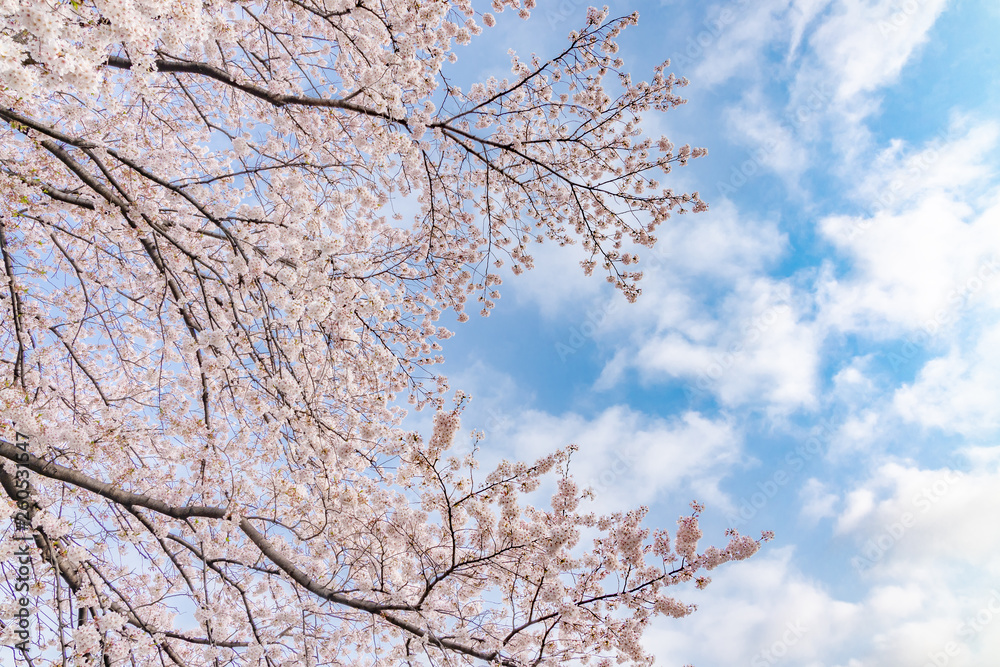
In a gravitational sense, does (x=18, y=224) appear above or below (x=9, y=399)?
above

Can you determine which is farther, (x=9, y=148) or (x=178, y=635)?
(x=9, y=148)

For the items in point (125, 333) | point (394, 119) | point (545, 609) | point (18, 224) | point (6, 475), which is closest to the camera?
point (545, 609)

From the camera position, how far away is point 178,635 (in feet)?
14.4

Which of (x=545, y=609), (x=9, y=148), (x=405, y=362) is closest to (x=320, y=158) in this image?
(x=405, y=362)

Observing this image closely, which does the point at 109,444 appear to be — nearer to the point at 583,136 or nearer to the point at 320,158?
the point at 320,158

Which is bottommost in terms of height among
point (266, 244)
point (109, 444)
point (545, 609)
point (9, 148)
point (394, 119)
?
point (545, 609)

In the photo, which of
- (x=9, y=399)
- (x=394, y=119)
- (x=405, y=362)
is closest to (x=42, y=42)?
(x=394, y=119)

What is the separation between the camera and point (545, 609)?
10.3 ft

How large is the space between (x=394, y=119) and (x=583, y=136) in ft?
7.43

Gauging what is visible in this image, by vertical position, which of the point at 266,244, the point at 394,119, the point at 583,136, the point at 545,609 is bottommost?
the point at 545,609

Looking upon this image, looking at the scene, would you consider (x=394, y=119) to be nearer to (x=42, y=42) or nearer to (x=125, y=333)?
(x=42, y=42)

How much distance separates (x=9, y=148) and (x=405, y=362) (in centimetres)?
468

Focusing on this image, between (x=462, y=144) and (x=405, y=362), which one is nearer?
(x=462, y=144)

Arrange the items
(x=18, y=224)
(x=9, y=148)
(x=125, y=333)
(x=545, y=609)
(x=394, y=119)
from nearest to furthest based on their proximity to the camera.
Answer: (x=545, y=609) → (x=394, y=119) → (x=18, y=224) → (x=9, y=148) → (x=125, y=333)
